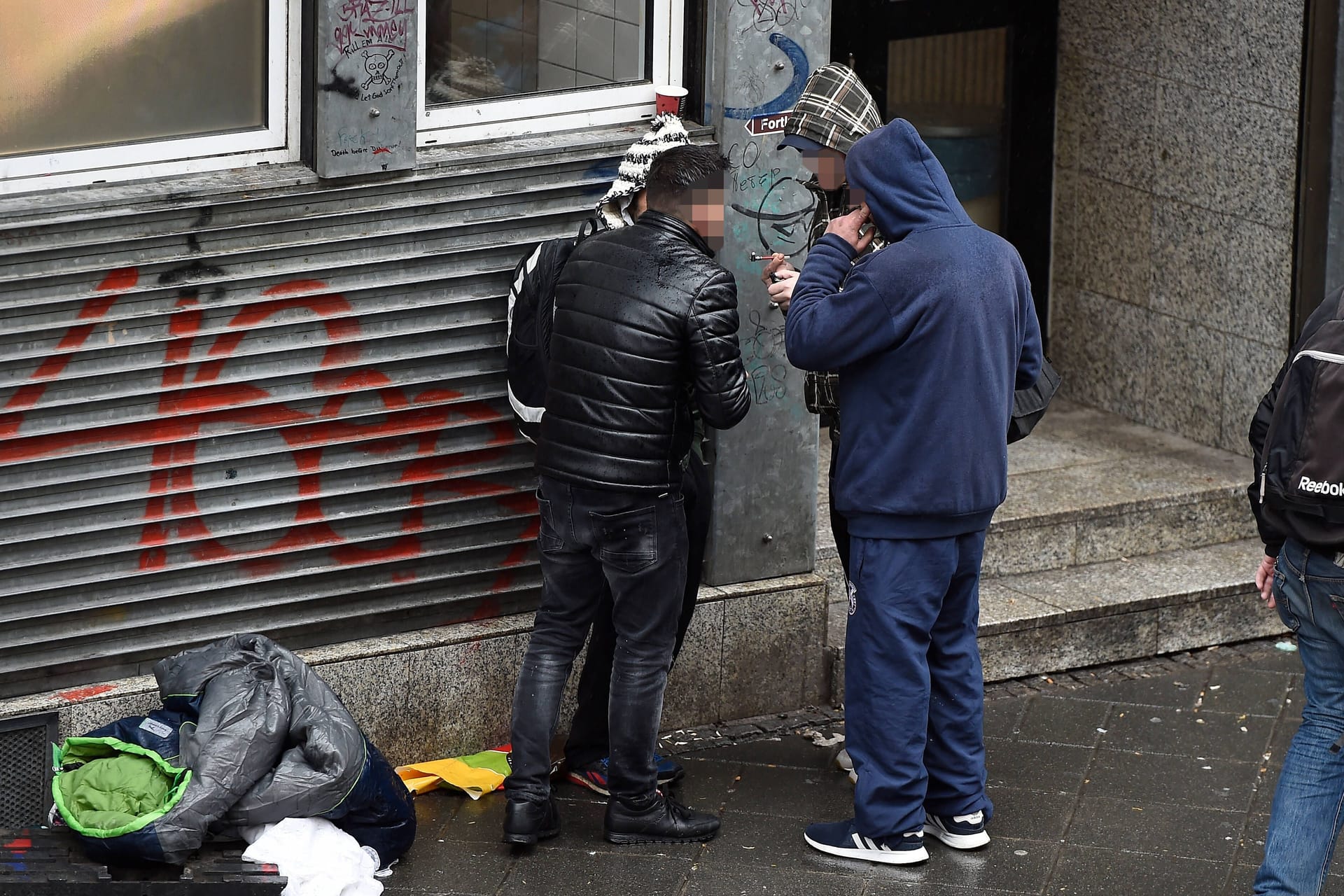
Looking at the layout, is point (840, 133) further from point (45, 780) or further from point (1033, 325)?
point (45, 780)

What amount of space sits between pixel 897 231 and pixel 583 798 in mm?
2005

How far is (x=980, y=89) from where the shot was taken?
8.44 meters

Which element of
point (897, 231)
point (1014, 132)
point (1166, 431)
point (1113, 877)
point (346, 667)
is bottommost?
point (1113, 877)

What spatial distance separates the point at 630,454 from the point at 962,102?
13.3 feet

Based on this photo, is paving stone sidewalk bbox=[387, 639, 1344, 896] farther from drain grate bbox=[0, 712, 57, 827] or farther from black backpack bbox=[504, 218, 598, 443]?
black backpack bbox=[504, 218, 598, 443]

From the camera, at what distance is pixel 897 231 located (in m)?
4.94

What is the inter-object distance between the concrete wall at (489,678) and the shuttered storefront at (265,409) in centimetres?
13

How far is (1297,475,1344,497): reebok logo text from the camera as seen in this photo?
4.32 m

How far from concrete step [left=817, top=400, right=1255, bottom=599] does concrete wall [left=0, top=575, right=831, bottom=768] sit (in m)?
0.54

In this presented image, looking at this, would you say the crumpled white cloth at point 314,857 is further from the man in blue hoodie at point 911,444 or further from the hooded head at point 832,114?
the hooded head at point 832,114

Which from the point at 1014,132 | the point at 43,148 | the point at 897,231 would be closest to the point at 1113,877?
the point at 897,231

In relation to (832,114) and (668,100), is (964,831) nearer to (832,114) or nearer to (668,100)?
(832,114)

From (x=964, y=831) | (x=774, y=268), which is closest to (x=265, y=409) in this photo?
(x=774, y=268)

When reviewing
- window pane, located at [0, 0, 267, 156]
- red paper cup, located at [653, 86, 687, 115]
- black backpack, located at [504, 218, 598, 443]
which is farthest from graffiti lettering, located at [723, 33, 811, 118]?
window pane, located at [0, 0, 267, 156]
